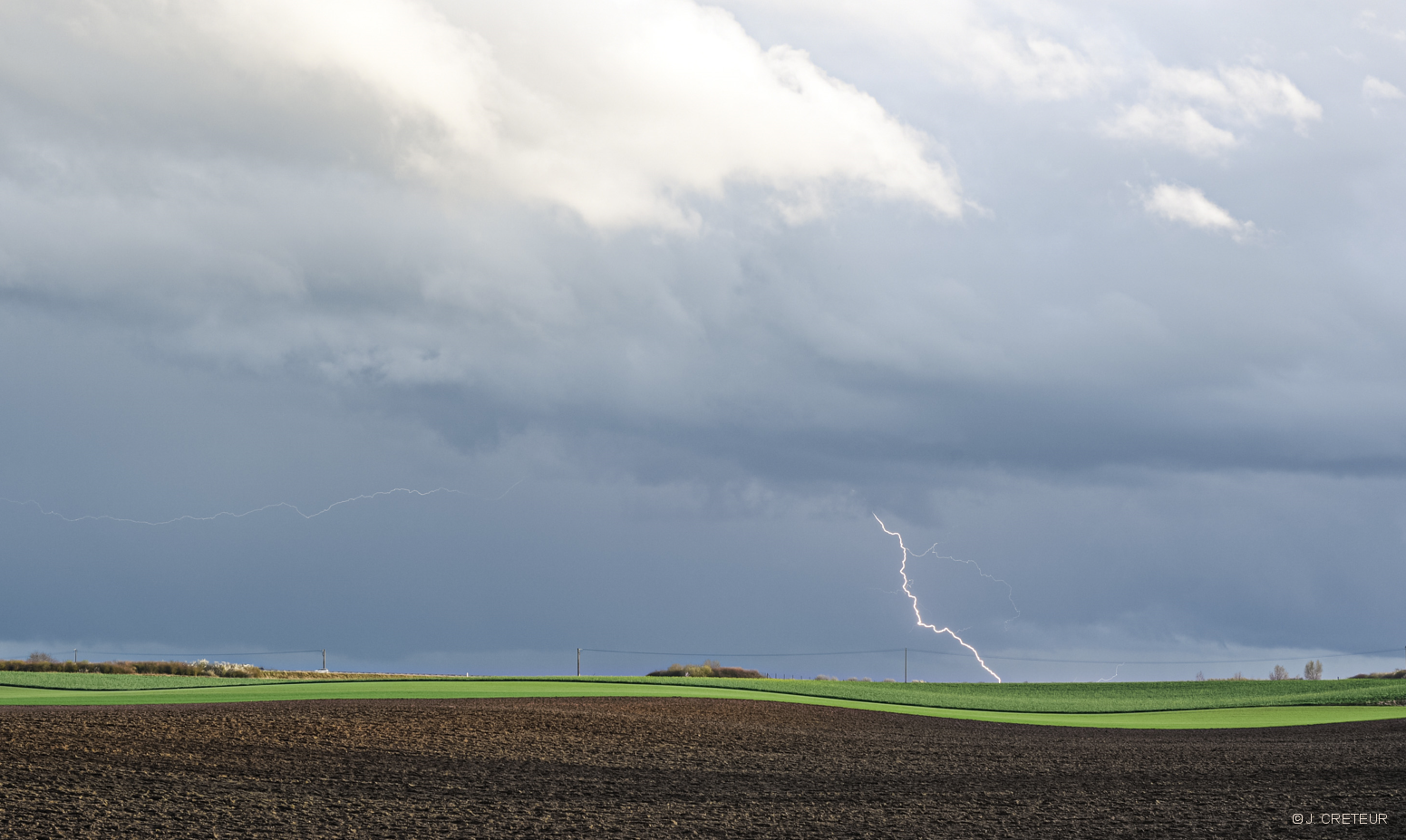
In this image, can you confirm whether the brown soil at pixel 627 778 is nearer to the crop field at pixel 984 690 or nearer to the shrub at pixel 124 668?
the crop field at pixel 984 690

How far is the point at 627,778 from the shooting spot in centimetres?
1409

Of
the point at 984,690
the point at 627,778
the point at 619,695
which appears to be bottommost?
the point at 984,690

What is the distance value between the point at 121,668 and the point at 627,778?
4134 cm

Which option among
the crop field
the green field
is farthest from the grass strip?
the crop field

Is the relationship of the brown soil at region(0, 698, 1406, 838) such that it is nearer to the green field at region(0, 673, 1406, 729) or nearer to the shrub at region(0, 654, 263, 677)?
the green field at region(0, 673, 1406, 729)

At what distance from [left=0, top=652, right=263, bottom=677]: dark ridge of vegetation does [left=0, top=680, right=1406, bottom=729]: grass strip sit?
11995mm

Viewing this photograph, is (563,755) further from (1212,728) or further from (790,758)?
(1212,728)

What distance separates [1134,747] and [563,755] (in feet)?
36.8

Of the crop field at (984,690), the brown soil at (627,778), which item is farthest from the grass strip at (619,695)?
the brown soil at (627,778)

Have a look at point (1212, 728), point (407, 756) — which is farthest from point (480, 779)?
point (1212, 728)

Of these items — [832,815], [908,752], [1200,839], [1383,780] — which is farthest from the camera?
[908,752]

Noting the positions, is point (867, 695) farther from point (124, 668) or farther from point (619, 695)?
point (124, 668)

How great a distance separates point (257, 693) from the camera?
102 ft

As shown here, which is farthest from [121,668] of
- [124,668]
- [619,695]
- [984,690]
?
[984,690]
